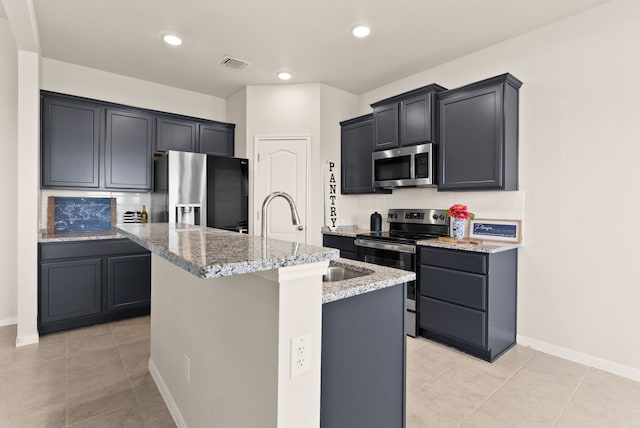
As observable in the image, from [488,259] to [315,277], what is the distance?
2.08 m

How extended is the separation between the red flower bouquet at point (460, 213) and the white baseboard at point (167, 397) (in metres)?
2.69

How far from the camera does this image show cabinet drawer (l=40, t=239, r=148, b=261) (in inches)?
121

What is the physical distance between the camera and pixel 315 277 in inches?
40.1

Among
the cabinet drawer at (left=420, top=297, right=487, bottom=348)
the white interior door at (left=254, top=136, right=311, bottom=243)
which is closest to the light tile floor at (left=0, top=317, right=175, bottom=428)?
the white interior door at (left=254, top=136, right=311, bottom=243)

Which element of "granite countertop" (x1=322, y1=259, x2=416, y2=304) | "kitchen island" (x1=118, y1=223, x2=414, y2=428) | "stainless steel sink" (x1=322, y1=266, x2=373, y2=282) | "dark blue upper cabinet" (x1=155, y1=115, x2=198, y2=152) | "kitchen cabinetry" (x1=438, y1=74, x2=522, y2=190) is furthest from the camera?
"dark blue upper cabinet" (x1=155, y1=115, x2=198, y2=152)

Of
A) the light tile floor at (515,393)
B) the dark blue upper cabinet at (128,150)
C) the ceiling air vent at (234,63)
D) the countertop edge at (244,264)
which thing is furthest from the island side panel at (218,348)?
the ceiling air vent at (234,63)

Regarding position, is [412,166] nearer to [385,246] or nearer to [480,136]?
[480,136]

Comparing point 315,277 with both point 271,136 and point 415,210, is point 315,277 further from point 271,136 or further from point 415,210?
point 271,136

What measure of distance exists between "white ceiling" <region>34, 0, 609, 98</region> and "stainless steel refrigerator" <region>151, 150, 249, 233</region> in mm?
1050

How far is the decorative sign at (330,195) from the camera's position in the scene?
4.38 m

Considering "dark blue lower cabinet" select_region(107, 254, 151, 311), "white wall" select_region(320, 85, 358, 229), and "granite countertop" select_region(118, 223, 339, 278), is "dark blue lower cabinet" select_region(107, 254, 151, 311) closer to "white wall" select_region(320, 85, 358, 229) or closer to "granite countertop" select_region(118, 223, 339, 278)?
"white wall" select_region(320, 85, 358, 229)

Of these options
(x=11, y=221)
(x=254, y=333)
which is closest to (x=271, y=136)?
(x=11, y=221)

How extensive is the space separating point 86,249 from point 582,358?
442 centimetres

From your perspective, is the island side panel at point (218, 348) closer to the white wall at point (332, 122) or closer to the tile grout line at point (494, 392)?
the tile grout line at point (494, 392)
